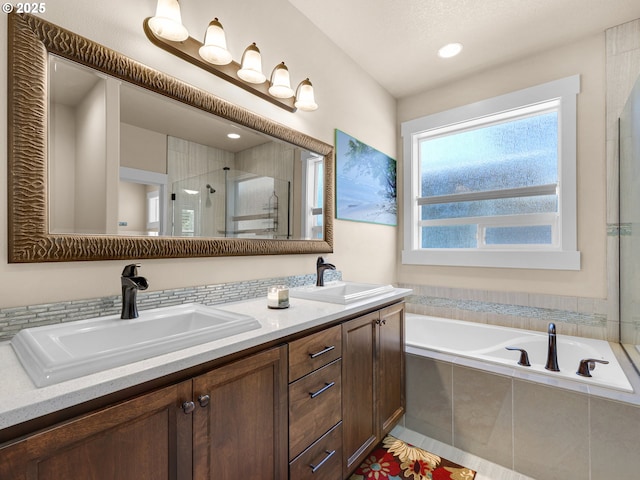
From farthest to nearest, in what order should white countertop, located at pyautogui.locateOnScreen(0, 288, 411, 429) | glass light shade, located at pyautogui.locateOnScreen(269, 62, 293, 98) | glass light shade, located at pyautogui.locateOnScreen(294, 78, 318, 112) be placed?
glass light shade, located at pyautogui.locateOnScreen(294, 78, 318, 112) → glass light shade, located at pyautogui.locateOnScreen(269, 62, 293, 98) → white countertop, located at pyautogui.locateOnScreen(0, 288, 411, 429)

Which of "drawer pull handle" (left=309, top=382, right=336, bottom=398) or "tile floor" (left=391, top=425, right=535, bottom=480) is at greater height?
"drawer pull handle" (left=309, top=382, right=336, bottom=398)

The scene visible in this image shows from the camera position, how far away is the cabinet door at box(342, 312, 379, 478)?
1.49 m

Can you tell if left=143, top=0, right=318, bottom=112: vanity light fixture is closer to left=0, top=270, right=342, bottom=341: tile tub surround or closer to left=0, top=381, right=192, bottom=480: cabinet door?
left=0, top=270, right=342, bottom=341: tile tub surround

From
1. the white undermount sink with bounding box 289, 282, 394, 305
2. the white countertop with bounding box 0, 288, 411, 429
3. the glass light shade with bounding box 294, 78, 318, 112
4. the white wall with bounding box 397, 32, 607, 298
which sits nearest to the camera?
→ the white countertop with bounding box 0, 288, 411, 429

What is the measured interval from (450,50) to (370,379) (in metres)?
2.49

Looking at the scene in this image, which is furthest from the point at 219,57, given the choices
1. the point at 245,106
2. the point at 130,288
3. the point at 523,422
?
the point at 523,422

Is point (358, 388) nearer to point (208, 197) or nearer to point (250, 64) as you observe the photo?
point (208, 197)

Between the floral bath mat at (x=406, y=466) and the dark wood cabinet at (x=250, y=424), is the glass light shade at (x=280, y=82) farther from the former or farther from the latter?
the floral bath mat at (x=406, y=466)

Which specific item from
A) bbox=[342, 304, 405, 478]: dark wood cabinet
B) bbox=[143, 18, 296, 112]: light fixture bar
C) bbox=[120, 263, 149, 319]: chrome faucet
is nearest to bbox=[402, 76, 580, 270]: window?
bbox=[342, 304, 405, 478]: dark wood cabinet

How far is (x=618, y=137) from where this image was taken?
7.22 ft

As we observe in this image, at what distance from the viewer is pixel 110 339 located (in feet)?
3.47

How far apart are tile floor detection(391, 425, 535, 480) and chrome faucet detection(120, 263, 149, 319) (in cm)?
179

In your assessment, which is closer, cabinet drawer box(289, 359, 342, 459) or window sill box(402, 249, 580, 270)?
cabinet drawer box(289, 359, 342, 459)

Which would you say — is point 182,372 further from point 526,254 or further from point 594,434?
point 526,254
